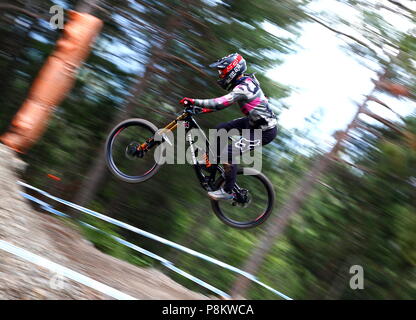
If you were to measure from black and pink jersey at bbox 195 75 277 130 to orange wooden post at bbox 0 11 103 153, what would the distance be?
7.81 feet

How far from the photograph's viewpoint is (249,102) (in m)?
6.05

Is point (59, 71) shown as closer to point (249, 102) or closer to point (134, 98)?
point (249, 102)

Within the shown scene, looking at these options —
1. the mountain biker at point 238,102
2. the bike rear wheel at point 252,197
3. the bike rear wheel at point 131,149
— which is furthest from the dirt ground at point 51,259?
the mountain biker at point 238,102

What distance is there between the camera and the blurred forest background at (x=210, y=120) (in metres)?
10.4

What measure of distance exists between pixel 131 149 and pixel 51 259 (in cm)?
175

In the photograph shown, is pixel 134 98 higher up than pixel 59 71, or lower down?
lower down

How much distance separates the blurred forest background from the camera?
1036cm

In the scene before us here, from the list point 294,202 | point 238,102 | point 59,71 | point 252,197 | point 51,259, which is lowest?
point 294,202

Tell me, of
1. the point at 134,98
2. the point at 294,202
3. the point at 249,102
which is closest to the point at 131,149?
the point at 249,102

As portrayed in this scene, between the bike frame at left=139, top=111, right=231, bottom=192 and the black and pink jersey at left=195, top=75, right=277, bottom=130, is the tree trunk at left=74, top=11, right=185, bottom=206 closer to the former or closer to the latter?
the bike frame at left=139, top=111, right=231, bottom=192
